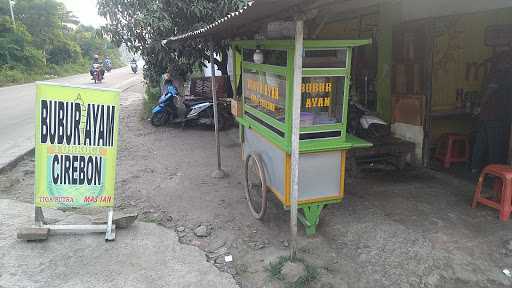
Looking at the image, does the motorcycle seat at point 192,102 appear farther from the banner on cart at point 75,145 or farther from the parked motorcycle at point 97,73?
the parked motorcycle at point 97,73

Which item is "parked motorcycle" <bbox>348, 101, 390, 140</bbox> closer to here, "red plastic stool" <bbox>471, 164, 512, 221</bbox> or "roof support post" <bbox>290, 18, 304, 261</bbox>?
"red plastic stool" <bbox>471, 164, 512, 221</bbox>

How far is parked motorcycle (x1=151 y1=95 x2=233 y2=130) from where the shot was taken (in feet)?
31.5

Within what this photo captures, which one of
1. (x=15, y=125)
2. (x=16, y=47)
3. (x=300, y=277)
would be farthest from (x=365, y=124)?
(x=16, y=47)

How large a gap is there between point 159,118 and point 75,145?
6025mm

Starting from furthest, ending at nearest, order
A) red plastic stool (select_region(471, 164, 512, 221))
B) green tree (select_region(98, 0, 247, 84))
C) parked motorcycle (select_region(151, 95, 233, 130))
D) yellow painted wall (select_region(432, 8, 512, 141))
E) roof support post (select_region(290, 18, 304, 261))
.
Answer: parked motorcycle (select_region(151, 95, 233, 130))
green tree (select_region(98, 0, 247, 84))
yellow painted wall (select_region(432, 8, 512, 141))
red plastic stool (select_region(471, 164, 512, 221))
roof support post (select_region(290, 18, 304, 261))

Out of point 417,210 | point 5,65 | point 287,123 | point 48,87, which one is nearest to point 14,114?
point 48,87

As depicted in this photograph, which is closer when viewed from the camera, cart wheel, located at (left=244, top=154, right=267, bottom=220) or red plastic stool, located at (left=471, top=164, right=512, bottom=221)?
red plastic stool, located at (left=471, top=164, right=512, bottom=221)

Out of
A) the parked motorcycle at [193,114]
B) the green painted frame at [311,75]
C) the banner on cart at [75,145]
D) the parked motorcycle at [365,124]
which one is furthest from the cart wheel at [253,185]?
the parked motorcycle at [193,114]

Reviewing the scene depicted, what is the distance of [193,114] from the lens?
9.57 metres

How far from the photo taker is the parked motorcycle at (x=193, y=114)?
378 inches

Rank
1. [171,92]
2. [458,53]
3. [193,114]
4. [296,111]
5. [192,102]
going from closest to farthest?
[296,111]
[458,53]
[193,114]
[171,92]
[192,102]

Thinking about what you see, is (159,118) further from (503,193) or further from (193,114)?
(503,193)

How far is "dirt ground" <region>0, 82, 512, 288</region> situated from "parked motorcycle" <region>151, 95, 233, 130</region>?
298 cm

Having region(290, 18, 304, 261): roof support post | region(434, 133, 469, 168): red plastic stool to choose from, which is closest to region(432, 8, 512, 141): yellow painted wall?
region(434, 133, 469, 168): red plastic stool
